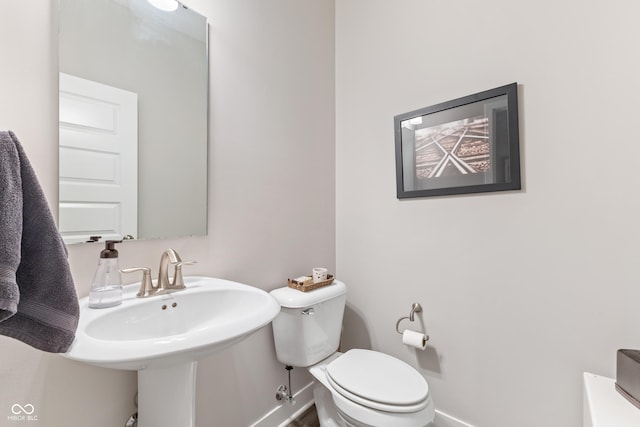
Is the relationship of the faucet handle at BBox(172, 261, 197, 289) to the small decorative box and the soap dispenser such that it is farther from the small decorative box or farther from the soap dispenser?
the small decorative box

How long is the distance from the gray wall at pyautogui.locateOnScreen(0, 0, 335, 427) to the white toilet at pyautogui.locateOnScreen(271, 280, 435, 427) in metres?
0.17

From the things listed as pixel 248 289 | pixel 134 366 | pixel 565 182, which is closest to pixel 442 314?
pixel 565 182

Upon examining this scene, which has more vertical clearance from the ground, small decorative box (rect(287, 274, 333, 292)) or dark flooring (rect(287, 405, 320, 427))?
small decorative box (rect(287, 274, 333, 292))

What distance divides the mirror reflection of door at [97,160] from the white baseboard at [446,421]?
1.59 meters

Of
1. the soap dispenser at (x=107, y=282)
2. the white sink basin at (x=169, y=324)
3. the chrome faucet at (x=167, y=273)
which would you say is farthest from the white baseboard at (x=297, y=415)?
the soap dispenser at (x=107, y=282)

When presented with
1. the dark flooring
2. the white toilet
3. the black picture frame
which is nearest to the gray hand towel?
the white toilet

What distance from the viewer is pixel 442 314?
141 cm

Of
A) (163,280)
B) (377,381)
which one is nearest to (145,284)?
(163,280)

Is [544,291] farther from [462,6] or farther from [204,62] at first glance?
[204,62]

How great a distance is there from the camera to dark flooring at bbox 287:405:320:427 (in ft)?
4.88

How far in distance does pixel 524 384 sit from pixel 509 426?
21 cm

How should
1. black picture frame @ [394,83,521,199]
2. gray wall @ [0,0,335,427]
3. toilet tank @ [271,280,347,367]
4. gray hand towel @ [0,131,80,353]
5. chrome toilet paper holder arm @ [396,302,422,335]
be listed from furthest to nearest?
chrome toilet paper holder arm @ [396,302,422,335], toilet tank @ [271,280,347,367], black picture frame @ [394,83,521,199], gray wall @ [0,0,335,427], gray hand towel @ [0,131,80,353]

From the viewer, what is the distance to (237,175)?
51.3 inches

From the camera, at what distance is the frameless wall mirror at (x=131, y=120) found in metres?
0.88
